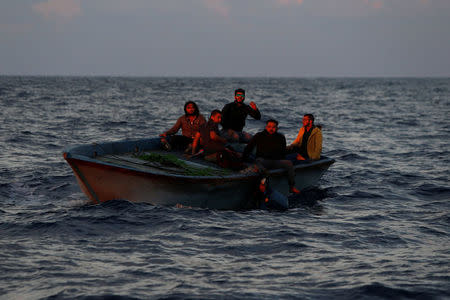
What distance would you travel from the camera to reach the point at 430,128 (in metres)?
29.9

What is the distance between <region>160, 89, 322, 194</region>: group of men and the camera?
10828 mm

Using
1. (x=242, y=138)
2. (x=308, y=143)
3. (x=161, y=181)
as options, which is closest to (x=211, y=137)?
(x=242, y=138)

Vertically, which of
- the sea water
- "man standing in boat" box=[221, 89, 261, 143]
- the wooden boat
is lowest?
the sea water

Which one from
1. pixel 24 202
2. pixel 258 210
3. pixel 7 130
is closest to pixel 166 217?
pixel 258 210

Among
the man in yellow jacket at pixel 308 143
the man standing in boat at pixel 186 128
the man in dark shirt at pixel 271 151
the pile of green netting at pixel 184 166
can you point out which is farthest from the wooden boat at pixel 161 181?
the man standing in boat at pixel 186 128

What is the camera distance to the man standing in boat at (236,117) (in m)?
12.5

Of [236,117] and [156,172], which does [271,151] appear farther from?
[156,172]

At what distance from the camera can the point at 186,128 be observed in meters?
12.7

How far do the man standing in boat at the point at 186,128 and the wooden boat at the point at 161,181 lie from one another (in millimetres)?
1489

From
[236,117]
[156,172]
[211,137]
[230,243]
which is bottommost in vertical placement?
[230,243]

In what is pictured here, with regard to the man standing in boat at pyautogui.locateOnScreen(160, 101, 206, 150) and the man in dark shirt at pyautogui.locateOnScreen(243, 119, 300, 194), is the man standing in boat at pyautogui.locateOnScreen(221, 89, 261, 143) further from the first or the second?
the man in dark shirt at pyautogui.locateOnScreen(243, 119, 300, 194)

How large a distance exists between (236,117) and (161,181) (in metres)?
3.88

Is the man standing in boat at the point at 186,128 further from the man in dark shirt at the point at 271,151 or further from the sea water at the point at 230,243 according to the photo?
the sea water at the point at 230,243

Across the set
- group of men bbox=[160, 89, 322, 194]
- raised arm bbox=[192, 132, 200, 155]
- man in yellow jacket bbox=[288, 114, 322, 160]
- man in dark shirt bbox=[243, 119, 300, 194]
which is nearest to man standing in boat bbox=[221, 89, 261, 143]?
group of men bbox=[160, 89, 322, 194]
